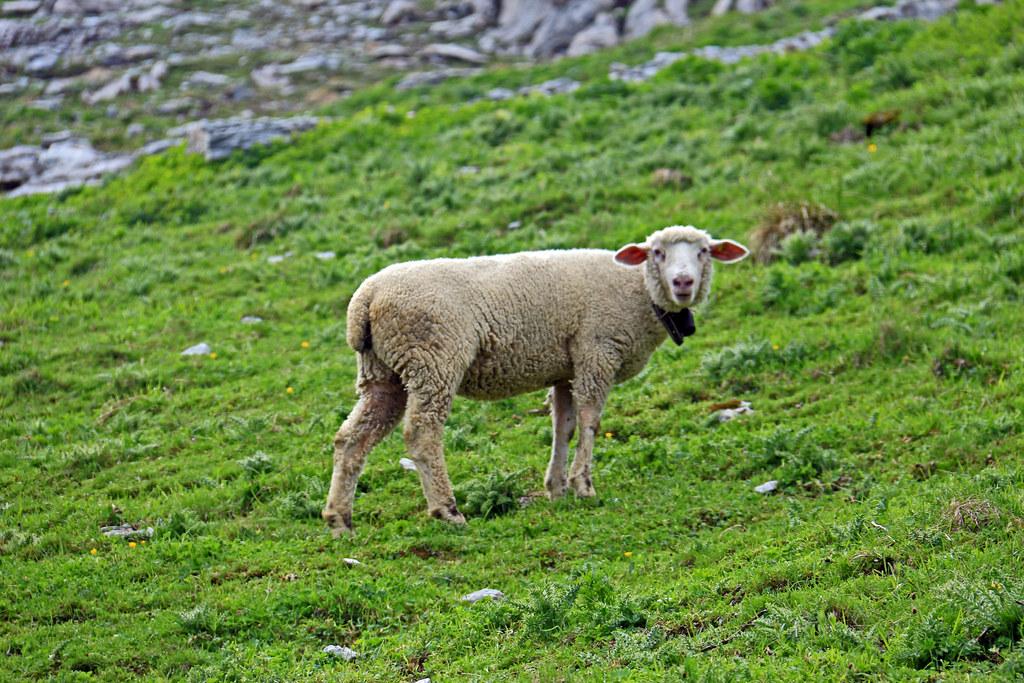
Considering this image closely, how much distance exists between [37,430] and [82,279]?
5.40 meters

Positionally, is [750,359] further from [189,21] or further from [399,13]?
[189,21]

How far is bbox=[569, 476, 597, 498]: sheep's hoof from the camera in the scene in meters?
10.1

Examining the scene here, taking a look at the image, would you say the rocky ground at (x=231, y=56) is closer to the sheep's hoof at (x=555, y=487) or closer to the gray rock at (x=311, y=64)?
the gray rock at (x=311, y=64)

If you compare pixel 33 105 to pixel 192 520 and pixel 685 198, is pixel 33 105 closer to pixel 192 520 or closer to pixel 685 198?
pixel 685 198

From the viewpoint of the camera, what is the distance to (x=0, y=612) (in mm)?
8320

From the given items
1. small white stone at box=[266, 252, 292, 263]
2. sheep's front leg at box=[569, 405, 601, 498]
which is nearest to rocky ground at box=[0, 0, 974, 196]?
small white stone at box=[266, 252, 292, 263]

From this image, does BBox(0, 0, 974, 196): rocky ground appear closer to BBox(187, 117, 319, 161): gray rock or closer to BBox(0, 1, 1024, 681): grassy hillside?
BBox(187, 117, 319, 161): gray rock

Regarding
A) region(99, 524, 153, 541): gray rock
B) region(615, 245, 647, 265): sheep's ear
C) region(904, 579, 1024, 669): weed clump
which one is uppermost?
region(615, 245, 647, 265): sheep's ear

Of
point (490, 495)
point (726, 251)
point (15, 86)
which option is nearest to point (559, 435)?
point (490, 495)

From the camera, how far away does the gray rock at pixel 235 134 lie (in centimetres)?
2147

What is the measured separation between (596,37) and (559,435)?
62.2ft

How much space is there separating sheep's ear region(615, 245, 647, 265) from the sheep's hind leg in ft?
7.66

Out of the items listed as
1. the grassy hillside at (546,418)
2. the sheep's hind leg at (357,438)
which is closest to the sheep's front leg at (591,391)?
the grassy hillside at (546,418)

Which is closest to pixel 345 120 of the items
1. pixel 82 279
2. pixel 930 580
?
pixel 82 279
